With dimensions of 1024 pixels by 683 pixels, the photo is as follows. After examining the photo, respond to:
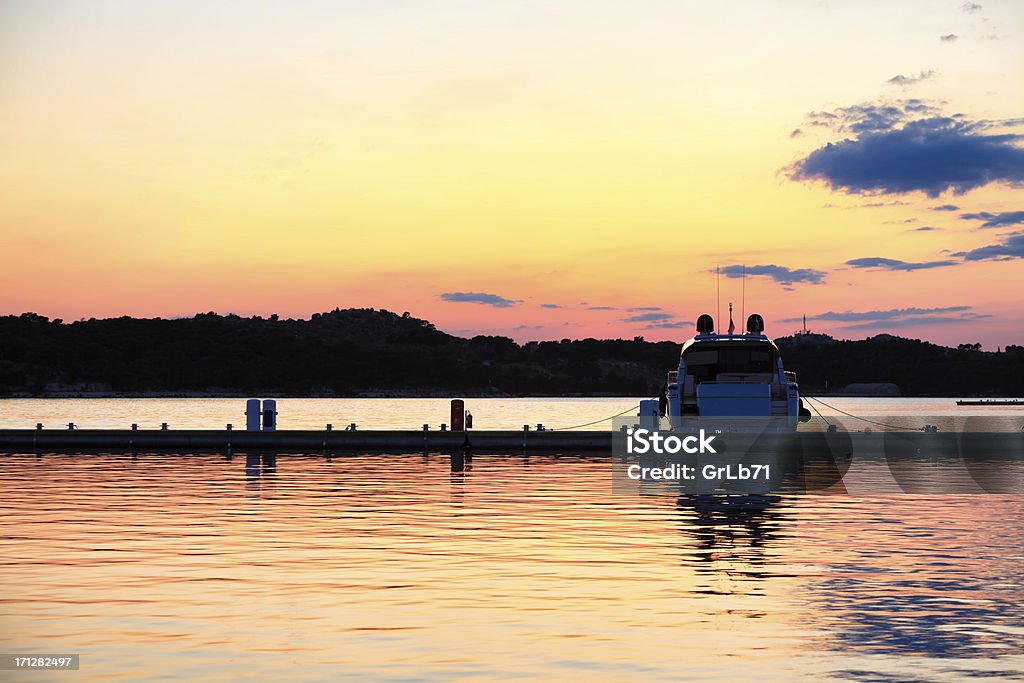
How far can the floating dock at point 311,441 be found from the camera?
180ft

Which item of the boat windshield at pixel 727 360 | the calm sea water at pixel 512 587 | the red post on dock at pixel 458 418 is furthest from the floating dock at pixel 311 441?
the calm sea water at pixel 512 587

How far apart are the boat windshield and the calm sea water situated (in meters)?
10.7

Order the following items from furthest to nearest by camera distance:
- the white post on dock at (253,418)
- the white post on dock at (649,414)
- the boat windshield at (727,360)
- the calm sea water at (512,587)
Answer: the white post on dock at (253,418)
the white post on dock at (649,414)
the boat windshield at (727,360)
the calm sea water at (512,587)

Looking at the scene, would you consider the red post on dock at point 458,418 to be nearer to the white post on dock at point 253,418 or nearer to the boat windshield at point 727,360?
the white post on dock at point 253,418

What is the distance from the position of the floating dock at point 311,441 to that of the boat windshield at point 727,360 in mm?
10584

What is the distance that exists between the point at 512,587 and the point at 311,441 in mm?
38324

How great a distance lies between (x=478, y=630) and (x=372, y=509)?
15.4 meters

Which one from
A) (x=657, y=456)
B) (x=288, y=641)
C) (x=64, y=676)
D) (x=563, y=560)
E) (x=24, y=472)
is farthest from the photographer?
(x=657, y=456)

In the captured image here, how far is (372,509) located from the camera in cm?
3084

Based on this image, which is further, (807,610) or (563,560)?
(563,560)

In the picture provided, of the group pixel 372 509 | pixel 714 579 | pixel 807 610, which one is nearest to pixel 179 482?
pixel 372 509

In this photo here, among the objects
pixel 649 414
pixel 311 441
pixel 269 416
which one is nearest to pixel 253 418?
pixel 269 416

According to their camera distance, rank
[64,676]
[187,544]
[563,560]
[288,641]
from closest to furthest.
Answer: [64,676] → [288,641] → [563,560] → [187,544]

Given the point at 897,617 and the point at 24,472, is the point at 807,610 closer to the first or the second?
the point at 897,617
